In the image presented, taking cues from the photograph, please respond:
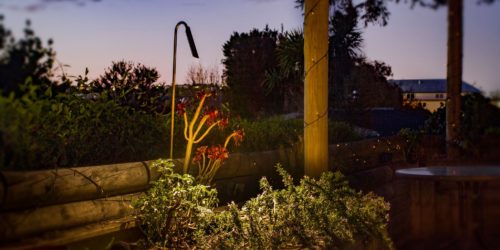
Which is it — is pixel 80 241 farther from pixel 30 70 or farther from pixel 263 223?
pixel 263 223

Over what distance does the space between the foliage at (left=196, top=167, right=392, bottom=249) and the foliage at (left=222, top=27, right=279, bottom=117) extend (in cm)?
1713

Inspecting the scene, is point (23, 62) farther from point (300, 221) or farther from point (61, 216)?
point (300, 221)

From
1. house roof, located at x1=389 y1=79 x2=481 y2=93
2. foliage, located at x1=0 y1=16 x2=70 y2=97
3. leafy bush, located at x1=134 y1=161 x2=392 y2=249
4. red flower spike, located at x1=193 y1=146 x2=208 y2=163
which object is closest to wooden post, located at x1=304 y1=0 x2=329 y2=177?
leafy bush, located at x1=134 y1=161 x2=392 y2=249

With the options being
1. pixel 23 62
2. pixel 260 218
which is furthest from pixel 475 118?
pixel 23 62

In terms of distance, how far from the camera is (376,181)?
26.7 feet

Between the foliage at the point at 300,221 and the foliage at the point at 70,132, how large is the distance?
1072 millimetres

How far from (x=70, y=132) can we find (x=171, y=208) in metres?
1.01

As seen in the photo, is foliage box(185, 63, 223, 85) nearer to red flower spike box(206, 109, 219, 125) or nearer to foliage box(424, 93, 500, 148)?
foliage box(424, 93, 500, 148)

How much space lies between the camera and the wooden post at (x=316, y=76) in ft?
19.8

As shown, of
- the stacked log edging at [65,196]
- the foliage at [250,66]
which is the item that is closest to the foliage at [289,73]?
the foliage at [250,66]

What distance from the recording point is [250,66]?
24172mm

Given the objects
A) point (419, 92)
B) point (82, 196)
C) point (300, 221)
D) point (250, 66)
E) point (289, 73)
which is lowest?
point (300, 221)

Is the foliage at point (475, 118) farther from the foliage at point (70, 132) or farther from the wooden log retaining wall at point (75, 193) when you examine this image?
the foliage at point (70, 132)

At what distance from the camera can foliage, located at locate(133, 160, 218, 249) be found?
4.75 metres
